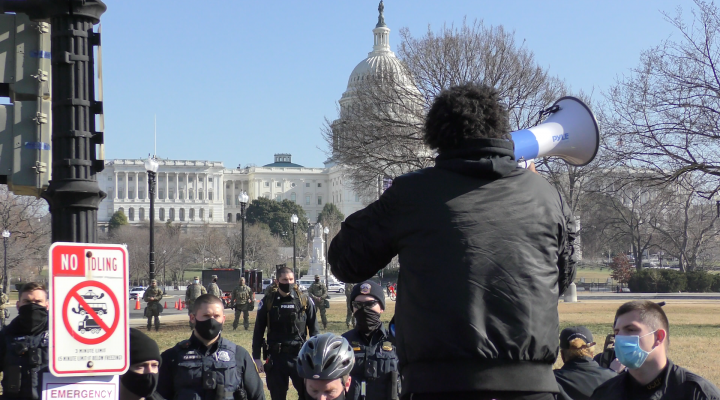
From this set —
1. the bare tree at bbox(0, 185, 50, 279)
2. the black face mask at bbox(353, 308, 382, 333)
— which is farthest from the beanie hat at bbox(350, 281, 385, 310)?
the bare tree at bbox(0, 185, 50, 279)

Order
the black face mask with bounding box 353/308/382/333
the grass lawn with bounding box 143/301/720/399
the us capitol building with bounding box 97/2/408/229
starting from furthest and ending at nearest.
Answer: the us capitol building with bounding box 97/2/408/229
the grass lawn with bounding box 143/301/720/399
the black face mask with bounding box 353/308/382/333

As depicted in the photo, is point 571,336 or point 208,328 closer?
point 208,328

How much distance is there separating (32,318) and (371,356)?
2.67 meters

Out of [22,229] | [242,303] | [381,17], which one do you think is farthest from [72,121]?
[381,17]

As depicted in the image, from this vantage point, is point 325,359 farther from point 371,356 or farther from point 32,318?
point 32,318

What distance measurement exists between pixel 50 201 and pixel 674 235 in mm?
73412

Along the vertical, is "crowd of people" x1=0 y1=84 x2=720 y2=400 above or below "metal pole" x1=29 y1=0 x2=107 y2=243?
below

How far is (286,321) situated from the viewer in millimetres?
10414

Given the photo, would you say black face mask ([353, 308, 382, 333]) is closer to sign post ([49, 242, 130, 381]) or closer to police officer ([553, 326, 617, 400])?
police officer ([553, 326, 617, 400])

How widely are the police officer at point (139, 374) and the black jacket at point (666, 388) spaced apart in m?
2.55

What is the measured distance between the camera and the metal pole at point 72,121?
15.8ft

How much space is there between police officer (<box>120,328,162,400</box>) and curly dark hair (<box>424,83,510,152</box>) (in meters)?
2.59

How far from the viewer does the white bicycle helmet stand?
185 inches

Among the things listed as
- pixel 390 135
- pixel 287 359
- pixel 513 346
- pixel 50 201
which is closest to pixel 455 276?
pixel 513 346
